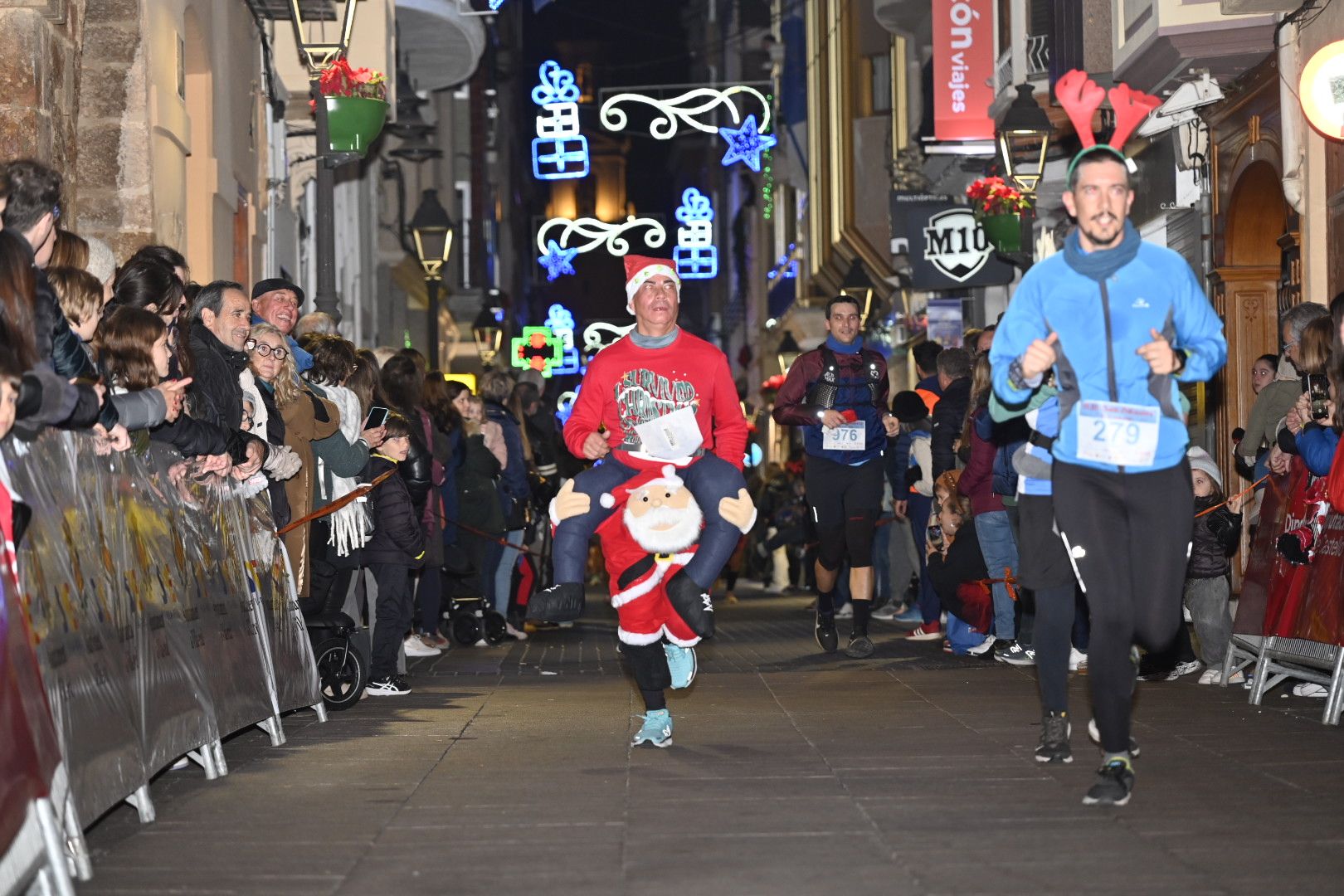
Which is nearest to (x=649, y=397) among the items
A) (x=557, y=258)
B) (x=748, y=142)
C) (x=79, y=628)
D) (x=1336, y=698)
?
(x=79, y=628)

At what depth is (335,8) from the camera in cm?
1830

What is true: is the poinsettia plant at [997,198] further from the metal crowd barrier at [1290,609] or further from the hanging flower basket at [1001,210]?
the metal crowd barrier at [1290,609]

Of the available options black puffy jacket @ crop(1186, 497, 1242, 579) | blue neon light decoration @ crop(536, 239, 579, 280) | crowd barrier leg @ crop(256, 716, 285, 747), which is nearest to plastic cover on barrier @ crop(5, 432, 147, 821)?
crowd barrier leg @ crop(256, 716, 285, 747)

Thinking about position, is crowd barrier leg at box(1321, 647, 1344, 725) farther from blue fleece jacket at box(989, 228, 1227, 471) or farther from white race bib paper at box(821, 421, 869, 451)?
white race bib paper at box(821, 421, 869, 451)

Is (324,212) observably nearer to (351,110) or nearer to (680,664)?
(351,110)

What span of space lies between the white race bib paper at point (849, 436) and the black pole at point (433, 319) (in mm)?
12398

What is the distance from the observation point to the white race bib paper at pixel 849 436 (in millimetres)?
12648

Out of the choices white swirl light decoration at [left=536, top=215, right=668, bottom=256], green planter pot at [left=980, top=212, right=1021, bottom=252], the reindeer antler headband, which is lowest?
the reindeer antler headband

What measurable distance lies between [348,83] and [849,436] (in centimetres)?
580

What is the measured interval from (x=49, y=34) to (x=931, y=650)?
675 centimetres

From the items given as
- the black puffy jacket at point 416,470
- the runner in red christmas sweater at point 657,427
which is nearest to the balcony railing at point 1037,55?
the black puffy jacket at point 416,470

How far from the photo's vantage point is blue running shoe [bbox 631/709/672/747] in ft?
26.8

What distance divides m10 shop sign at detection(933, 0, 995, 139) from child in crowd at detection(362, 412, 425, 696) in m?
13.8

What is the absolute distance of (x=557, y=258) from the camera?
3084 cm
